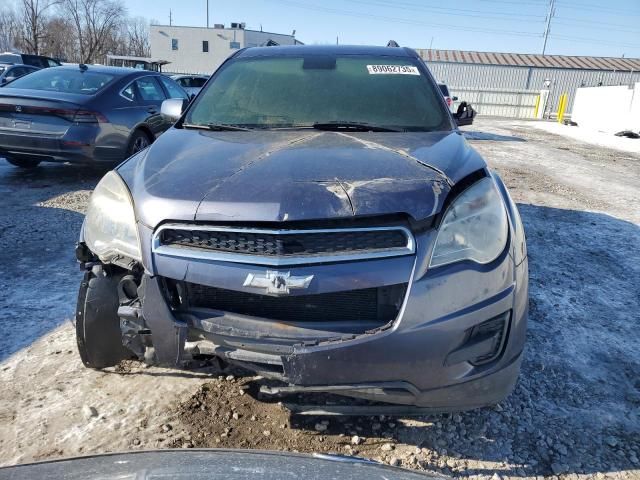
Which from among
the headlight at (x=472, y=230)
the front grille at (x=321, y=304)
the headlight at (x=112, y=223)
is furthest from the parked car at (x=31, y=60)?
the headlight at (x=472, y=230)

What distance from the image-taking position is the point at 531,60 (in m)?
42.3

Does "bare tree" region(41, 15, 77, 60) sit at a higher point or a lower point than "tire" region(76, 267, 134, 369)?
higher

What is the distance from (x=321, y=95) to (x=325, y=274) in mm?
1823

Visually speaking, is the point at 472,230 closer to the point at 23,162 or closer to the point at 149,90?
the point at 149,90

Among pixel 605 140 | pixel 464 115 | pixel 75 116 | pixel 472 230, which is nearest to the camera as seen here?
pixel 472 230

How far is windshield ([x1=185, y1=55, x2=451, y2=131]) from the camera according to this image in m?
2.98

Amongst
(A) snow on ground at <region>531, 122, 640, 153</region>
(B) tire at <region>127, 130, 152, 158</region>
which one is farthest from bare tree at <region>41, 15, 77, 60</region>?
(B) tire at <region>127, 130, 152, 158</region>

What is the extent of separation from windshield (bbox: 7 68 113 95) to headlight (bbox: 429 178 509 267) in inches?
229

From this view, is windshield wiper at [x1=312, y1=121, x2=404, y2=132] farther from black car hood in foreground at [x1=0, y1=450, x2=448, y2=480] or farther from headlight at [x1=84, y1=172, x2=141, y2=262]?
black car hood in foreground at [x1=0, y1=450, x2=448, y2=480]

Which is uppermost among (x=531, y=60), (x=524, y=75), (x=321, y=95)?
(x=531, y=60)

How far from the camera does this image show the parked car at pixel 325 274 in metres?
1.68

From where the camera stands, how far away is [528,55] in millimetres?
44562

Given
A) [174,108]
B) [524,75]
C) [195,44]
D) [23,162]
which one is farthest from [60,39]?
[174,108]

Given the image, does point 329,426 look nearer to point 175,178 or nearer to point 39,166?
point 175,178
